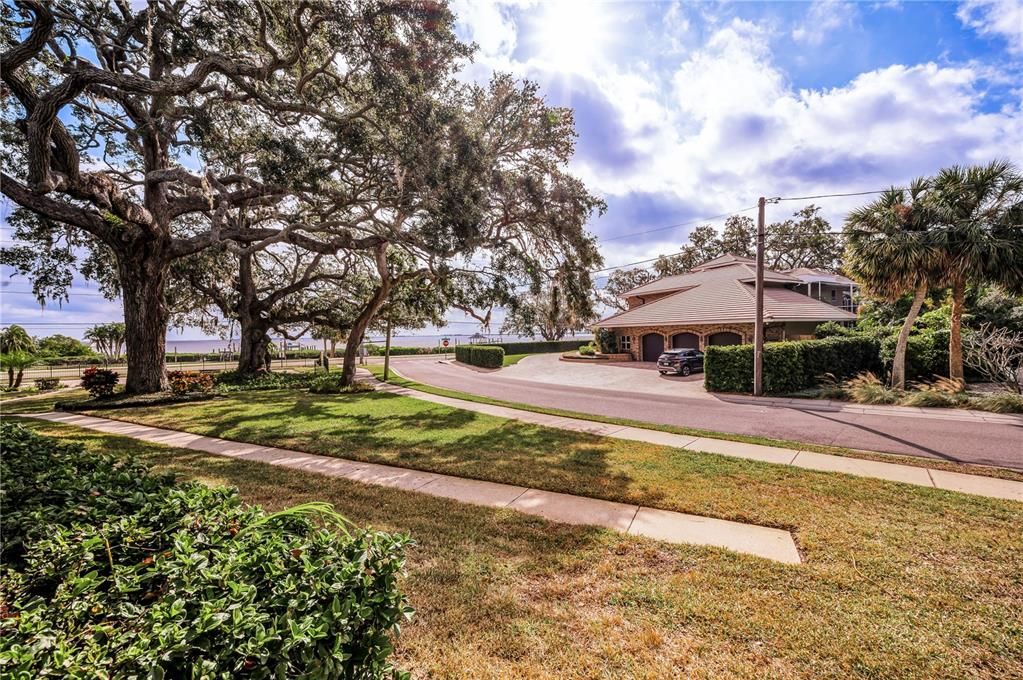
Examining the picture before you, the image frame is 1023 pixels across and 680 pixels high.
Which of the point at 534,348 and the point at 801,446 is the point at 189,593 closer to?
the point at 801,446

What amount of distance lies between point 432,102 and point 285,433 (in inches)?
372

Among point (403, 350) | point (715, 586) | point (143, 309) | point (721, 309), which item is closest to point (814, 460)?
point (715, 586)

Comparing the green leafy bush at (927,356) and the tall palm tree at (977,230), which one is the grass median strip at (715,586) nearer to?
the tall palm tree at (977,230)

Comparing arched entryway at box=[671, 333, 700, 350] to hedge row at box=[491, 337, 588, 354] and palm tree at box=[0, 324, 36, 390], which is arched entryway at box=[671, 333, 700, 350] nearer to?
hedge row at box=[491, 337, 588, 354]

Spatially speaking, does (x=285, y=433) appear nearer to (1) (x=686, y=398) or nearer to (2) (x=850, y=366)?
(1) (x=686, y=398)

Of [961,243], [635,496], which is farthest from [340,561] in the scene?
[961,243]

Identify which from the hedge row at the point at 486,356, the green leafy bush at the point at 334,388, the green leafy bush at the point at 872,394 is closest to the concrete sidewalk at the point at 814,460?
the green leafy bush at the point at 872,394

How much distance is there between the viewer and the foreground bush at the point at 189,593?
1431 millimetres

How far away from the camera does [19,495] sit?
115 inches

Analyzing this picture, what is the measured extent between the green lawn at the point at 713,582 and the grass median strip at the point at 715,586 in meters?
0.02

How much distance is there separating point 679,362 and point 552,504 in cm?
1975

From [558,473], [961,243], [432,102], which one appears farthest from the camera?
[961,243]

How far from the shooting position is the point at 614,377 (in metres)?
24.4

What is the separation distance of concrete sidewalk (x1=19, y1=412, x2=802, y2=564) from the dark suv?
19.3m
